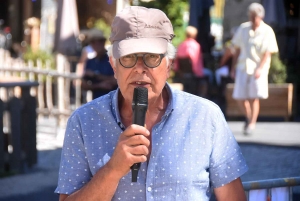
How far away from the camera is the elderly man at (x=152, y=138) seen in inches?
94.8

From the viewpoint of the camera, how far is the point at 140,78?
2.40 metres

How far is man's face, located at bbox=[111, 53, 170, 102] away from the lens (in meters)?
2.40

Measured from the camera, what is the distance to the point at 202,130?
2508mm

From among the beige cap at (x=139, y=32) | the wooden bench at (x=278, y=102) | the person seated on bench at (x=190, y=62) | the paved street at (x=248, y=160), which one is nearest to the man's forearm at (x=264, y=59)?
the paved street at (x=248, y=160)

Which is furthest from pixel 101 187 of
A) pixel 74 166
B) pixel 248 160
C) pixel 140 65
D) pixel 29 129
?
pixel 248 160

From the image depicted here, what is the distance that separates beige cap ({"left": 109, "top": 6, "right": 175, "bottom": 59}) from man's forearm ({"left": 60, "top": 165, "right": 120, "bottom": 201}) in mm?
383

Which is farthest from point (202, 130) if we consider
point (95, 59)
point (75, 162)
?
point (95, 59)

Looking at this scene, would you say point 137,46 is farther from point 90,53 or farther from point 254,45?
point 90,53

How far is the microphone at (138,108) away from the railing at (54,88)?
9408 millimetres

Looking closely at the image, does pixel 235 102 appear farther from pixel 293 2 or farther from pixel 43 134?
pixel 293 2

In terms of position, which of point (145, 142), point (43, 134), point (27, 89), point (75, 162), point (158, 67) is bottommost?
point (43, 134)

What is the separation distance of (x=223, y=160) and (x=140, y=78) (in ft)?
1.31

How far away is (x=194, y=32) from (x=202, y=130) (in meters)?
11.3

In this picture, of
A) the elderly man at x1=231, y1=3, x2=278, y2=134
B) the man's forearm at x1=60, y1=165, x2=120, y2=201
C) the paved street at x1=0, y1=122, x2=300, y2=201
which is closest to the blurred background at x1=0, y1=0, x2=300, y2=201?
the paved street at x1=0, y1=122, x2=300, y2=201
